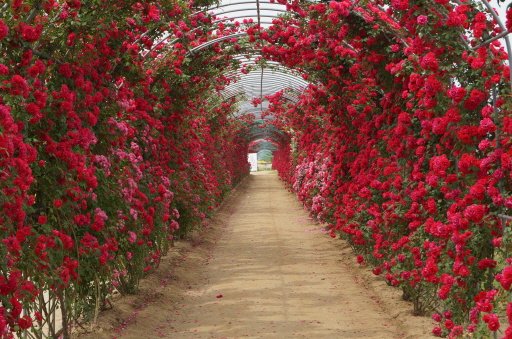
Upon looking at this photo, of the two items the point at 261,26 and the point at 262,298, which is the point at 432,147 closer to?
the point at 262,298

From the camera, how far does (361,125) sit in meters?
8.30

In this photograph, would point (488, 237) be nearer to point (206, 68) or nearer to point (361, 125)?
point (361, 125)

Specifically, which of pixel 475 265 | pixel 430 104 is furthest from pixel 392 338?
pixel 430 104

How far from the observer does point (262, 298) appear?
7270mm

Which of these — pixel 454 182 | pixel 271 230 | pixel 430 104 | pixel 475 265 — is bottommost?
pixel 271 230

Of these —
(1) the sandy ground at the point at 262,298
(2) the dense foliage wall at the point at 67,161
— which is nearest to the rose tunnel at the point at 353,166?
(2) the dense foliage wall at the point at 67,161

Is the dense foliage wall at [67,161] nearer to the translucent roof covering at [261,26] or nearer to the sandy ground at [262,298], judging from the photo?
the sandy ground at [262,298]

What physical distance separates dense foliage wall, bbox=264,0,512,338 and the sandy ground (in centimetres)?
39

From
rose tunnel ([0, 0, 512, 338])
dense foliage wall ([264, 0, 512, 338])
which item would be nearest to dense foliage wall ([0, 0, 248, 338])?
rose tunnel ([0, 0, 512, 338])

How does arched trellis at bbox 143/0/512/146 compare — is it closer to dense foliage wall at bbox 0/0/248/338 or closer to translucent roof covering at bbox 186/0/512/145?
translucent roof covering at bbox 186/0/512/145

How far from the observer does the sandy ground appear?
5.93 meters

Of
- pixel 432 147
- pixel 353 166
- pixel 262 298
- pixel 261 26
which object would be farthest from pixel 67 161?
pixel 261 26

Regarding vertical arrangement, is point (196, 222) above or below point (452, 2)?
below

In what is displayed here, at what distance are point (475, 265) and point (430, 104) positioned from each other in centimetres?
121
